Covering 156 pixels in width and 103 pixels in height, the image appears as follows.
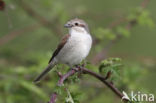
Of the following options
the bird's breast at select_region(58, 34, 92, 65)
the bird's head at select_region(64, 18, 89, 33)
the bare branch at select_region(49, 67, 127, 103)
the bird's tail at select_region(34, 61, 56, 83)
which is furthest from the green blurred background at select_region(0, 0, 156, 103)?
the bare branch at select_region(49, 67, 127, 103)

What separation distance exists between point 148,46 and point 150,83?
1.46 m

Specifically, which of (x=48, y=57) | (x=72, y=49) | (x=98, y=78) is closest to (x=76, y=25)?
(x=72, y=49)

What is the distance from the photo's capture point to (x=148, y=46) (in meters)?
8.25

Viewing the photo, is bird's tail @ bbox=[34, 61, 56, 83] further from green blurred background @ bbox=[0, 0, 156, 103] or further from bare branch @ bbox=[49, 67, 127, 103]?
bare branch @ bbox=[49, 67, 127, 103]

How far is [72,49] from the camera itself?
4676mm

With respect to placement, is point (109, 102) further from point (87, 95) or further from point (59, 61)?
point (59, 61)

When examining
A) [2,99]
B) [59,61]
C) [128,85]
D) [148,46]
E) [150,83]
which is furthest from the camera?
[148,46]

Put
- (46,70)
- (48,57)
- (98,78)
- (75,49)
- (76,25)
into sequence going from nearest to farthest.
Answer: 1. (98,78)
2. (75,49)
3. (46,70)
4. (76,25)
5. (48,57)

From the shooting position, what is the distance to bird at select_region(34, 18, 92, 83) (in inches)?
180

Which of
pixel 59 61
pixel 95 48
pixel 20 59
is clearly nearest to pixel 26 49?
pixel 20 59

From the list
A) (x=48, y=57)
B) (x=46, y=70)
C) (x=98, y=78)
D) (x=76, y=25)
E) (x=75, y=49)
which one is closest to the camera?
(x=98, y=78)

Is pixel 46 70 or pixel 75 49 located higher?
pixel 75 49

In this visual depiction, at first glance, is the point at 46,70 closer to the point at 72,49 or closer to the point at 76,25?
the point at 72,49

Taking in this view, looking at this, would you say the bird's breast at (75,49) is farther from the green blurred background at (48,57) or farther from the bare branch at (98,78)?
the bare branch at (98,78)
